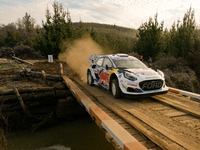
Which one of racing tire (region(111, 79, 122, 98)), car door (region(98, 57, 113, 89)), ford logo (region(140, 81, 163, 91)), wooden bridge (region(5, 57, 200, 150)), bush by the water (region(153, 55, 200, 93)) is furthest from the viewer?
bush by the water (region(153, 55, 200, 93))

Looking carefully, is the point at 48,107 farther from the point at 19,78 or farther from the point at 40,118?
the point at 19,78

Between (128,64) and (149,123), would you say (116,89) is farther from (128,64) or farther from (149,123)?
(149,123)

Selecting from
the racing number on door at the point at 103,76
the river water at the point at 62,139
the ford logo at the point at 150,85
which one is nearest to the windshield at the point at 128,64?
the racing number on door at the point at 103,76

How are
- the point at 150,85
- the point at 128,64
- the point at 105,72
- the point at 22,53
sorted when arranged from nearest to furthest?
the point at 150,85 < the point at 128,64 < the point at 105,72 < the point at 22,53

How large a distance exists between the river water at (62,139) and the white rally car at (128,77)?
2840 millimetres

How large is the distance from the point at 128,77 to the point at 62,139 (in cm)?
482

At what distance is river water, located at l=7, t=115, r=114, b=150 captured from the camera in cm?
668

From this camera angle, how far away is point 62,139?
23.9 feet

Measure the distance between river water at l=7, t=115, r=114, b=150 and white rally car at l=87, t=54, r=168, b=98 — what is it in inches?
112


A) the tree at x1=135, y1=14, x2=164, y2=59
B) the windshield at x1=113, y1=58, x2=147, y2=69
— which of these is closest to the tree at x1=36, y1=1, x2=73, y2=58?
the tree at x1=135, y1=14, x2=164, y2=59

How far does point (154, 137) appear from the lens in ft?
9.84

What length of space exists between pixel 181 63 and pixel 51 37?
1540 centimetres

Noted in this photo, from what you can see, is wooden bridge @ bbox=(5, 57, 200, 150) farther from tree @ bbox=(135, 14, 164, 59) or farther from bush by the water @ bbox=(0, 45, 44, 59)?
bush by the water @ bbox=(0, 45, 44, 59)

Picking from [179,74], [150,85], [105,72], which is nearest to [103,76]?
[105,72]
